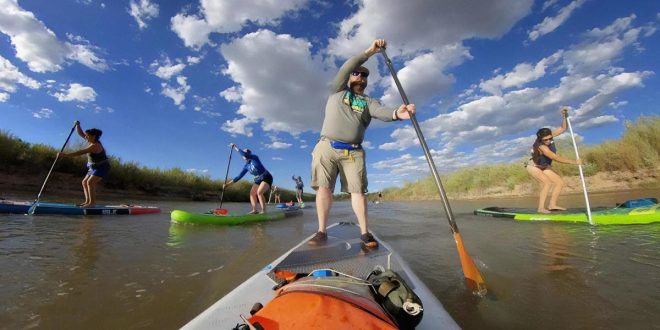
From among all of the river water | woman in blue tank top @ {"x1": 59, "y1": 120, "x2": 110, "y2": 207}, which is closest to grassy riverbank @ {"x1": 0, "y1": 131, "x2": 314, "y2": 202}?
woman in blue tank top @ {"x1": 59, "y1": 120, "x2": 110, "y2": 207}

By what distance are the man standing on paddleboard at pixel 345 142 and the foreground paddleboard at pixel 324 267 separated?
1.64 ft

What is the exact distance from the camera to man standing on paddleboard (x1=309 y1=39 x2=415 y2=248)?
372 centimetres

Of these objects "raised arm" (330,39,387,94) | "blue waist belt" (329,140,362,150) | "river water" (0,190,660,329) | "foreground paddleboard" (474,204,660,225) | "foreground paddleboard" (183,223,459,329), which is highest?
"raised arm" (330,39,387,94)

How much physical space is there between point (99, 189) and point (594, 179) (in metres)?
23.3

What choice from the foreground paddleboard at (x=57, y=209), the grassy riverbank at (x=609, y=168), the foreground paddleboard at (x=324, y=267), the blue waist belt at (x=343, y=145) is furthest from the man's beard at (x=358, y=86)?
the grassy riverbank at (x=609, y=168)

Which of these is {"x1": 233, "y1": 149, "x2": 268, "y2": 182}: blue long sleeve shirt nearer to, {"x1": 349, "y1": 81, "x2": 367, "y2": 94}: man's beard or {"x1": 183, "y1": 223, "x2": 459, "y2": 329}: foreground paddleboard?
{"x1": 183, "y1": 223, "x2": 459, "y2": 329}: foreground paddleboard

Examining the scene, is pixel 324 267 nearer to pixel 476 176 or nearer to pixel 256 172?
pixel 256 172

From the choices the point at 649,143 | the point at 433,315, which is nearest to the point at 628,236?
the point at 433,315

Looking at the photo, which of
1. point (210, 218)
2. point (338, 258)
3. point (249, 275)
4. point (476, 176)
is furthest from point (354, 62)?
point (476, 176)

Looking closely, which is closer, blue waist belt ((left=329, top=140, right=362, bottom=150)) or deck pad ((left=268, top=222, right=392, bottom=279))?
deck pad ((left=268, top=222, right=392, bottom=279))

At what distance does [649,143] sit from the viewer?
13781mm

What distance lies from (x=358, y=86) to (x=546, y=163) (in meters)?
6.08

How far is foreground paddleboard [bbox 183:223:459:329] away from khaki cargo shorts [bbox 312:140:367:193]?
1.98 ft

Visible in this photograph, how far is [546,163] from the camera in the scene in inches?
305
